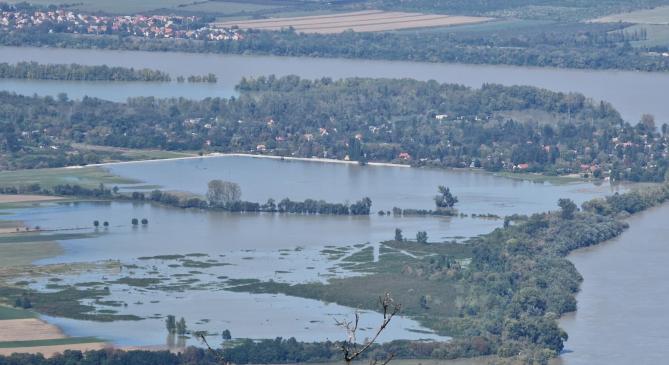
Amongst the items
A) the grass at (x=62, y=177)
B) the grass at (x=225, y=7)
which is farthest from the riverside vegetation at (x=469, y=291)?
the grass at (x=225, y=7)

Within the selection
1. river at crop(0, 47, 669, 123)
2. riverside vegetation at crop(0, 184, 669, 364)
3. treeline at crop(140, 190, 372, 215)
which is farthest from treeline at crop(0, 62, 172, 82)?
riverside vegetation at crop(0, 184, 669, 364)

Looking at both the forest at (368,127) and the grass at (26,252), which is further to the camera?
the forest at (368,127)

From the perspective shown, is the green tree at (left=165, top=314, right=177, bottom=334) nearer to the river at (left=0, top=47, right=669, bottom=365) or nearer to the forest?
the river at (left=0, top=47, right=669, bottom=365)

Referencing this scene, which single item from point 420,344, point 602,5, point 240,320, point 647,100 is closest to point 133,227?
→ point 240,320

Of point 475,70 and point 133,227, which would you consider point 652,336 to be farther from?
point 475,70

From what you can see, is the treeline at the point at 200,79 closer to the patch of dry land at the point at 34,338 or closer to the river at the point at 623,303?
the river at the point at 623,303

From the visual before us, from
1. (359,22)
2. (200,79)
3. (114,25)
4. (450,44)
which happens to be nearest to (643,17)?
(450,44)

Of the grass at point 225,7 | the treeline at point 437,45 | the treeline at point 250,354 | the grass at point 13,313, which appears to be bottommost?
the treeline at point 250,354
